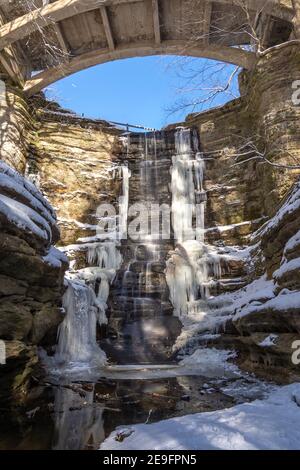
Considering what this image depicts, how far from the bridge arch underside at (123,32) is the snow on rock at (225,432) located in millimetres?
15855

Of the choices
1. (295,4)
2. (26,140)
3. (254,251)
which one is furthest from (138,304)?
(295,4)

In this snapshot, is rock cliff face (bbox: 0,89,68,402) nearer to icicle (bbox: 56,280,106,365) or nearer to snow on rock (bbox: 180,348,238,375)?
icicle (bbox: 56,280,106,365)

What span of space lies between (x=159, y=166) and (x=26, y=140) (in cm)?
713

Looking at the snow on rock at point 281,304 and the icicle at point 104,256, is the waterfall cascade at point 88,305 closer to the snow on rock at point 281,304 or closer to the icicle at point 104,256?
the icicle at point 104,256

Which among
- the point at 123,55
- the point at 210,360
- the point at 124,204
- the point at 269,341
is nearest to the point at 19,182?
the point at 269,341

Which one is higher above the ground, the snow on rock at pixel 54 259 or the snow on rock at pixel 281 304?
the snow on rock at pixel 54 259

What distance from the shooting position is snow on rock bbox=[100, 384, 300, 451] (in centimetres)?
279

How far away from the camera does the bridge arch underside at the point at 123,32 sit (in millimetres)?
15781

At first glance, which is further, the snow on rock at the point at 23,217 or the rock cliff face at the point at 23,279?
the snow on rock at the point at 23,217

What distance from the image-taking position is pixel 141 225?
17.9 meters

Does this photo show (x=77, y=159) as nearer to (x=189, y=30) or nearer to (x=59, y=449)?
(x=189, y=30)

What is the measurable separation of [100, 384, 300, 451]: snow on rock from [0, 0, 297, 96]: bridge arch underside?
15.9 meters

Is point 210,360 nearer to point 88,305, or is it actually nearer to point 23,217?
point 88,305

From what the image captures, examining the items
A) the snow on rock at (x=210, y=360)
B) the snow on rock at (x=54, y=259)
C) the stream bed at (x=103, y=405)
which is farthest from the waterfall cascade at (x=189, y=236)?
the snow on rock at (x=54, y=259)
